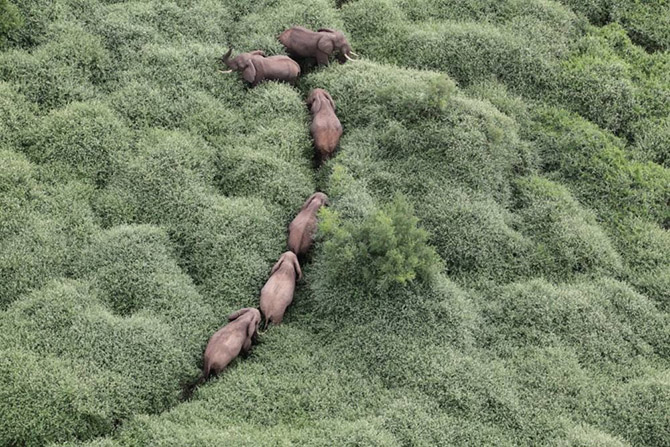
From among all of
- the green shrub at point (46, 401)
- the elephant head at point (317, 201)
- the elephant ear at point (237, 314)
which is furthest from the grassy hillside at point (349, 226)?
the elephant ear at point (237, 314)

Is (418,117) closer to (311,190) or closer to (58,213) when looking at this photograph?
(311,190)

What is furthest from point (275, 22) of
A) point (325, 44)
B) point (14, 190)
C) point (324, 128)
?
point (14, 190)

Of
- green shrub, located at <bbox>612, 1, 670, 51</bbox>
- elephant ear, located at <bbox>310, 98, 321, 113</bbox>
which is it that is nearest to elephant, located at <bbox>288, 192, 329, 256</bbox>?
elephant ear, located at <bbox>310, 98, 321, 113</bbox>

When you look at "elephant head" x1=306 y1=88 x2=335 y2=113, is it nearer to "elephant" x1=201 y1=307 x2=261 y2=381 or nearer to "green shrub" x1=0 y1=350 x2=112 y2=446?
"elephant" x1=201 y1=307 x2=261 y2=381

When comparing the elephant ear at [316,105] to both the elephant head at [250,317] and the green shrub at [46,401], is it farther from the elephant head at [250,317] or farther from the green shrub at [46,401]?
the green shrub at [46,401]

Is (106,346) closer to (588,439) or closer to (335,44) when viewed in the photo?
(588,439)

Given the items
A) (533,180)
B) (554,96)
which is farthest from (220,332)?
(554,96)

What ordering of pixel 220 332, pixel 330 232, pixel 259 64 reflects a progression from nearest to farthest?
pixel 220 332 < pixel 330 232 < pixel 259 64
